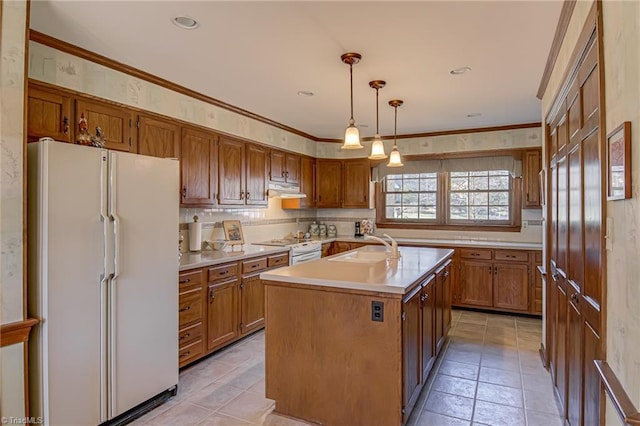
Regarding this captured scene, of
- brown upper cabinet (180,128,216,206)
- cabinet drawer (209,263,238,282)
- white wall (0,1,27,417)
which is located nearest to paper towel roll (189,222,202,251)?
brown upper cabinet (180,128,216,206)

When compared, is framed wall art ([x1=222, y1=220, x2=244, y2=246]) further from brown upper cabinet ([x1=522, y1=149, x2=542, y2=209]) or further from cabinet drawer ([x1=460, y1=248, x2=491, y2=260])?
brown upper cabinet ([x1=522, y1=149, x2=542, y2=209])

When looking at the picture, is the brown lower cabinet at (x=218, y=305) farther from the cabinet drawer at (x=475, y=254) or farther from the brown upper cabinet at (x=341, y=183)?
the cabinet drawer at (x=475, y=254)

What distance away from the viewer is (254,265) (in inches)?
154

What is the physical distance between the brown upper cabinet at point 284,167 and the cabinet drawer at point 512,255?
9.87 feet

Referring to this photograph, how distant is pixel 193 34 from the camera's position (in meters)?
2.40

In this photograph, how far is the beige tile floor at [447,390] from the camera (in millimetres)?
2410

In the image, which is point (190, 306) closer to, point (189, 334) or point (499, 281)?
point (189, 334)

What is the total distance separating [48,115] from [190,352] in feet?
7.01

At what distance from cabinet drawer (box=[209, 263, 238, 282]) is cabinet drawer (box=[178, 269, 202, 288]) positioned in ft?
0.48

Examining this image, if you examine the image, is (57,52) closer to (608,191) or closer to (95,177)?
(95,177)

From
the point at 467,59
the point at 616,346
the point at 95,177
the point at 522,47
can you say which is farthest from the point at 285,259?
the point at 616,346

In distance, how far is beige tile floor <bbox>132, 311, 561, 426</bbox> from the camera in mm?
2410

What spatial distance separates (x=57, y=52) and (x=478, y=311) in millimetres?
5330

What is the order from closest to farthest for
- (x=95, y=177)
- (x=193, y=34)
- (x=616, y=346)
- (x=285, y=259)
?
(x=616, y=346) → (x=95, y=177) → (x=193, y=34) → (x=285, y=259)
